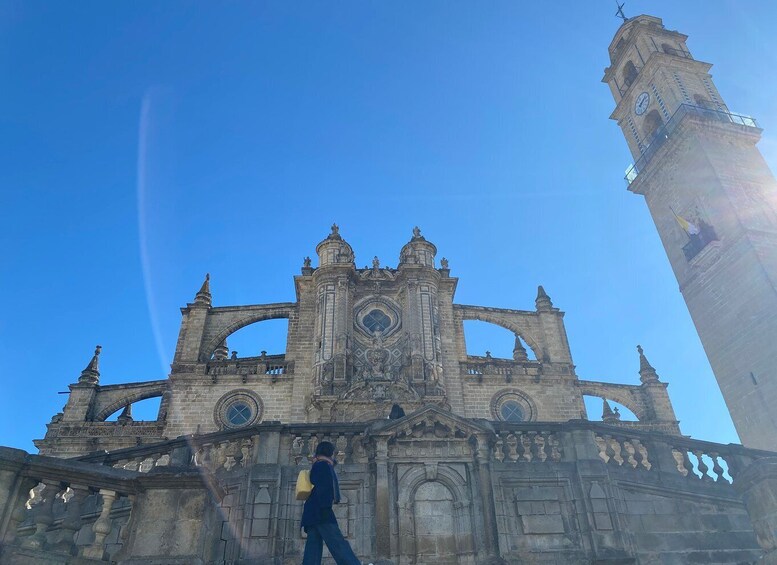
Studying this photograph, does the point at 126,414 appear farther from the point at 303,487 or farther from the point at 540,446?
the point at 303,487

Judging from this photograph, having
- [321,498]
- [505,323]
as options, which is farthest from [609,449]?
[505,323]

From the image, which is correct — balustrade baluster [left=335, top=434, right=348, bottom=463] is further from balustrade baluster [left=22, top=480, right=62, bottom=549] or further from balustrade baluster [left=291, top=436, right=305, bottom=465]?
balustrade baluster [left=22, top=480, right=62, bottom=549]

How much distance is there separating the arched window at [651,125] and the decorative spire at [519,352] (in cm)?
1296

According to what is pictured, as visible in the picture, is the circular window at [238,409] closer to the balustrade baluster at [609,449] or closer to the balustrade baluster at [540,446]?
the balustrade baluster at [540,446]

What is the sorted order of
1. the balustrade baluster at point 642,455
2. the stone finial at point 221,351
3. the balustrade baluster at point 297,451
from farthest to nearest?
the stone finial at point 221,351
the balustrade baluster at point 642,455
the balustrade baluster at point 297,451

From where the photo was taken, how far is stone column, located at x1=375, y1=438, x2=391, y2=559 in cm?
848

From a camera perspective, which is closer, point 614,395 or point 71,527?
point 71,527

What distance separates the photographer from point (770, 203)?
24.3 metres

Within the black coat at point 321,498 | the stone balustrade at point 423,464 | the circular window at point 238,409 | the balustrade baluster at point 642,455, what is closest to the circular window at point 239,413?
the circular window at point 238,409

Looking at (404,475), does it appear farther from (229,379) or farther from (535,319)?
(535,319)

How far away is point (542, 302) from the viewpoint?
31109 millimetres

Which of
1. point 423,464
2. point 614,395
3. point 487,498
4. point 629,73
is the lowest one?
point 487,498

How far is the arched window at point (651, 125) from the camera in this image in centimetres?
3062

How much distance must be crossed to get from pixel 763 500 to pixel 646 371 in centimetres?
2443
